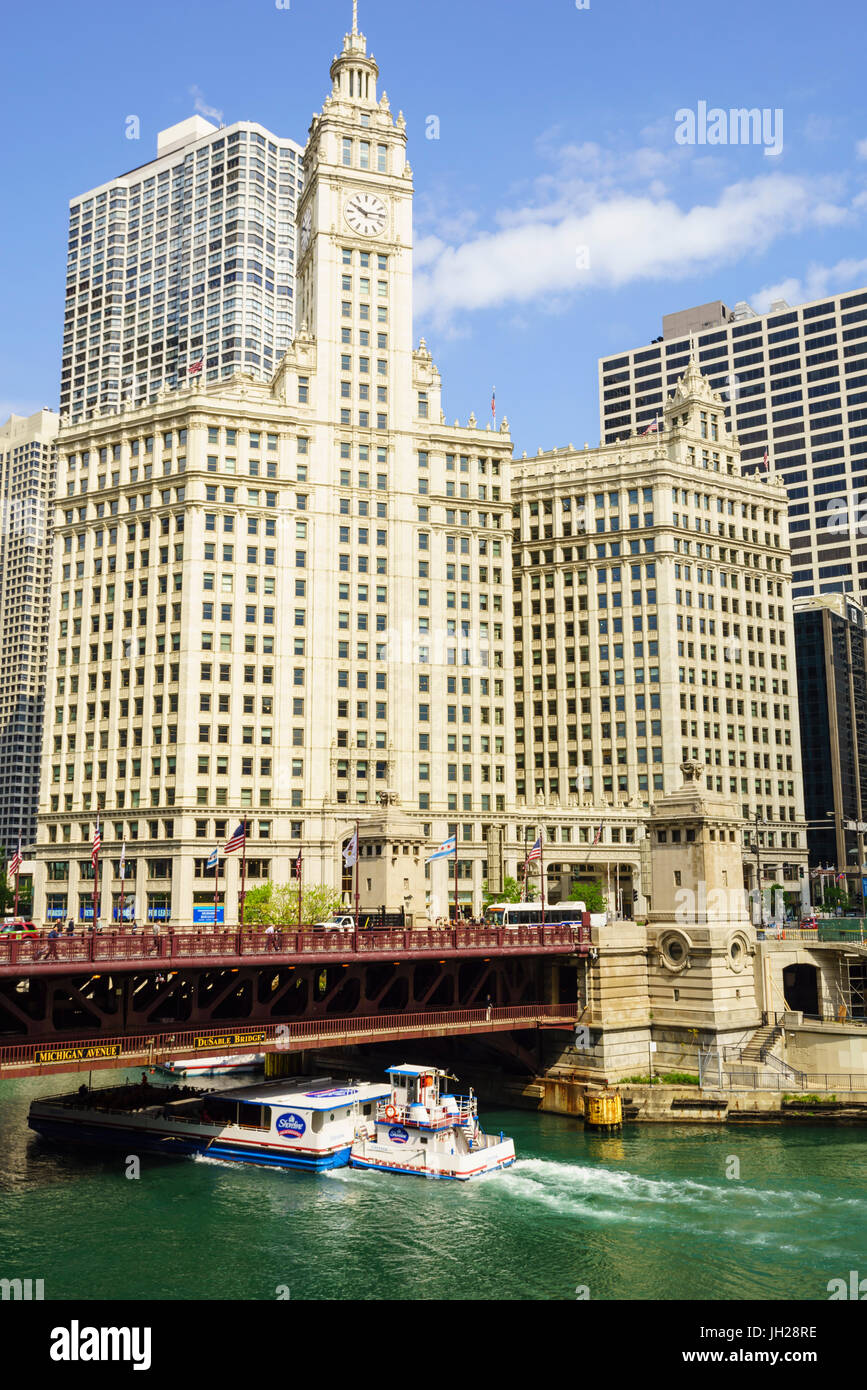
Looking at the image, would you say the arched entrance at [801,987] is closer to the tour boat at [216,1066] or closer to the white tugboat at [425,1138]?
the white tugboat at [425,1138]

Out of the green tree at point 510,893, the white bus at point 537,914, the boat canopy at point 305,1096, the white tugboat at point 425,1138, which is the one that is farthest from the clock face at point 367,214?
the white tugboat at point 425,1138

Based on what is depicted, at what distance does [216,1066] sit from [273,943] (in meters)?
30.3

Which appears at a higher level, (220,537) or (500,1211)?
(220,537)

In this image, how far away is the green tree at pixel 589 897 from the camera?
105m

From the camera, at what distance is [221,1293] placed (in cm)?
3700

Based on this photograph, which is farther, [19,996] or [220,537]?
[220,537]

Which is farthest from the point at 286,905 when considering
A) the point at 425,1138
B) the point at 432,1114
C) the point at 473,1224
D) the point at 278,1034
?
the point at 473,1224

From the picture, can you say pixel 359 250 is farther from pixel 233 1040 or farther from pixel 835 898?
pixel 233 1040

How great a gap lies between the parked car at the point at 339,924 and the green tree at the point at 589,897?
33601mm

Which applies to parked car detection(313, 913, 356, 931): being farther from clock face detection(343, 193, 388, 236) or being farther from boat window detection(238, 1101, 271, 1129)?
clock face detection(343, 193, 388, 236)

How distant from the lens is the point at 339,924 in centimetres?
7006

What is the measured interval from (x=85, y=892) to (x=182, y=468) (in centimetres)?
4152
